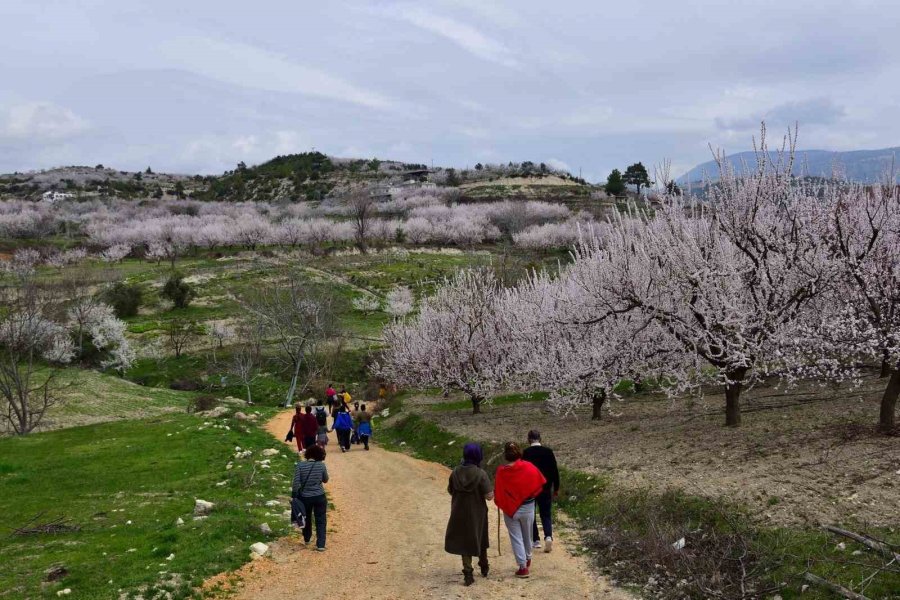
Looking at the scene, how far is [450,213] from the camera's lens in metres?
121

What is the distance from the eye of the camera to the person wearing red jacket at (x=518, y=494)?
374 inches

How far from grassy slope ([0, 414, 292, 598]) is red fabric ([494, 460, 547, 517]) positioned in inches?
190

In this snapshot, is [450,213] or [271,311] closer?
[271,311]

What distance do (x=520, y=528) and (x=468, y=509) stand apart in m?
0.95

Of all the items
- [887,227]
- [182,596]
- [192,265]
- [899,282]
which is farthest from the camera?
[192,265]

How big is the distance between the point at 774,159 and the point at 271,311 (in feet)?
134

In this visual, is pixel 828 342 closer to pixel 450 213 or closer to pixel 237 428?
pixel 237 428

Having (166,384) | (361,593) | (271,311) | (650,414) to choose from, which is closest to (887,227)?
(650,414)

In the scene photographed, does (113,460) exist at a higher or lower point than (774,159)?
lower

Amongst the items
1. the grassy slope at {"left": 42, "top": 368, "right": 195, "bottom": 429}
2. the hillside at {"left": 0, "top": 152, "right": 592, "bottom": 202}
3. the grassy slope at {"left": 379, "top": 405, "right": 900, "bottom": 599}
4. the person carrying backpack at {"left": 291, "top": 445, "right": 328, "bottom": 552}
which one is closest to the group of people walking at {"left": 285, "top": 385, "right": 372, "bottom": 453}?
the person carrying backpack at {"left": 291, "top": 445, "right": 328, "bottom": 552}

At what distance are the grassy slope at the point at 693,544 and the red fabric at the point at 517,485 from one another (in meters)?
2.13

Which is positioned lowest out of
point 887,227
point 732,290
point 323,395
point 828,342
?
point 323,395

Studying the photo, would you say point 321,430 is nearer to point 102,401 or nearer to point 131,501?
point 131,501

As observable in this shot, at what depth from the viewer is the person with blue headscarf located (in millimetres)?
9477
